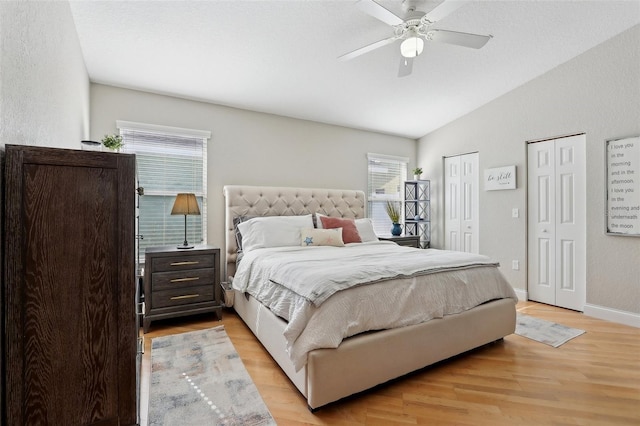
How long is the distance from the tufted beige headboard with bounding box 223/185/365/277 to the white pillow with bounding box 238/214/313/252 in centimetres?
31

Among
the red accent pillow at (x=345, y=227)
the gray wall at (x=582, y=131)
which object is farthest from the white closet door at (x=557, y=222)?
the red accent pillow at (x=345, y=227)

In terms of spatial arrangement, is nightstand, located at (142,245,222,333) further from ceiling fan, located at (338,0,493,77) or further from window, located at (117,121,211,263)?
ceiling fan, located at (338,0,493,77)

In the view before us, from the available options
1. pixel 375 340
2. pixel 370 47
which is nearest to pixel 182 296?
pixel 375 340

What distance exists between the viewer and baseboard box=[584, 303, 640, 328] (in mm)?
3064

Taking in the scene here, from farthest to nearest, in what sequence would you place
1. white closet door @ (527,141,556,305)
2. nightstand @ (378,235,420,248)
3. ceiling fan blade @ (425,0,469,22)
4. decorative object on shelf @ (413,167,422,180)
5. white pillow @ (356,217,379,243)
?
decorative object on shelf @ (413,167,422,180) < nightstand @ (378,235,420,248) < white pillow @ (356,217,379,243) < white closet door @ (527,141,556,305) < ceiling fan blade @ (425,0,469,22)

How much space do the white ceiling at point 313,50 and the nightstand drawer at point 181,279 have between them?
6.55ft

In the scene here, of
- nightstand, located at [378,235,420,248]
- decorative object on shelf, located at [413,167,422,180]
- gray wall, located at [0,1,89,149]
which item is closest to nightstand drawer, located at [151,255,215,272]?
gray wall, located at [0,1,89,149]

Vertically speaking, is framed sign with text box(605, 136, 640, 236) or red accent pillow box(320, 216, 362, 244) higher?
framed sign with text box(605, 136, 640, 236)

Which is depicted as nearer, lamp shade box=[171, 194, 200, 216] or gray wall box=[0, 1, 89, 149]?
gray wall box=[0, 1, 89, 149]

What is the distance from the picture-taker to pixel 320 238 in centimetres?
336

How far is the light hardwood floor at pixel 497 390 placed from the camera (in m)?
1.71

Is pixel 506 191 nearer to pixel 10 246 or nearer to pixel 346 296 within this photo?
pixel 346 296

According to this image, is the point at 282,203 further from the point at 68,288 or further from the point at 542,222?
the point at 542,222

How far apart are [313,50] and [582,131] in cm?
A: 313
